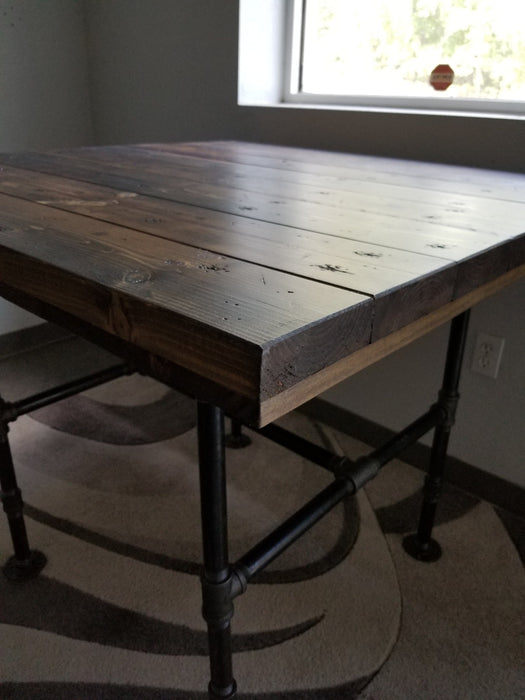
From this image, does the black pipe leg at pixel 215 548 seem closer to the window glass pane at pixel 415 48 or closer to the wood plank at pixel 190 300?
the wood plank at pixel 190 300

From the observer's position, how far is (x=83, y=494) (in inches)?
54.0

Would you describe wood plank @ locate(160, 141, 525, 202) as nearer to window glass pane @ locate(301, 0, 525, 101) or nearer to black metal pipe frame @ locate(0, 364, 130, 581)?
window glass pane @ locate(301, 0, 525, 101)

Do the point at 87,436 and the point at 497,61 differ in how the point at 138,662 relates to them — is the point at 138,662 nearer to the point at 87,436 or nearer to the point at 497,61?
the point at 87,436

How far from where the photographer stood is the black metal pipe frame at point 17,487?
104cm

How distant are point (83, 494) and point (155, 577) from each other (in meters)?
0.33

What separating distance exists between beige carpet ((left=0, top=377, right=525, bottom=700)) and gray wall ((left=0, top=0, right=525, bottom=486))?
20 centimetres

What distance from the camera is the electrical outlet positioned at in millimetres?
1280

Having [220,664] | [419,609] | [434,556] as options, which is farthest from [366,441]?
[220,664]

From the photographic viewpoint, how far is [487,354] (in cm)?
130

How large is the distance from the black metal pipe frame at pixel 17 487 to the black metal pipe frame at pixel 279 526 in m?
0.45

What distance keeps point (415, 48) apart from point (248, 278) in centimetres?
122

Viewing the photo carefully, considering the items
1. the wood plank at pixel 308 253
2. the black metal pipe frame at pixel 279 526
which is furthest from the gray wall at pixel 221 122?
the wood plank at pixel 308 253

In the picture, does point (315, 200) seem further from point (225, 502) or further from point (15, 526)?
point (15, 526)

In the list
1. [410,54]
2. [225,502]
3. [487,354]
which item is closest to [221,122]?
[410,54]
